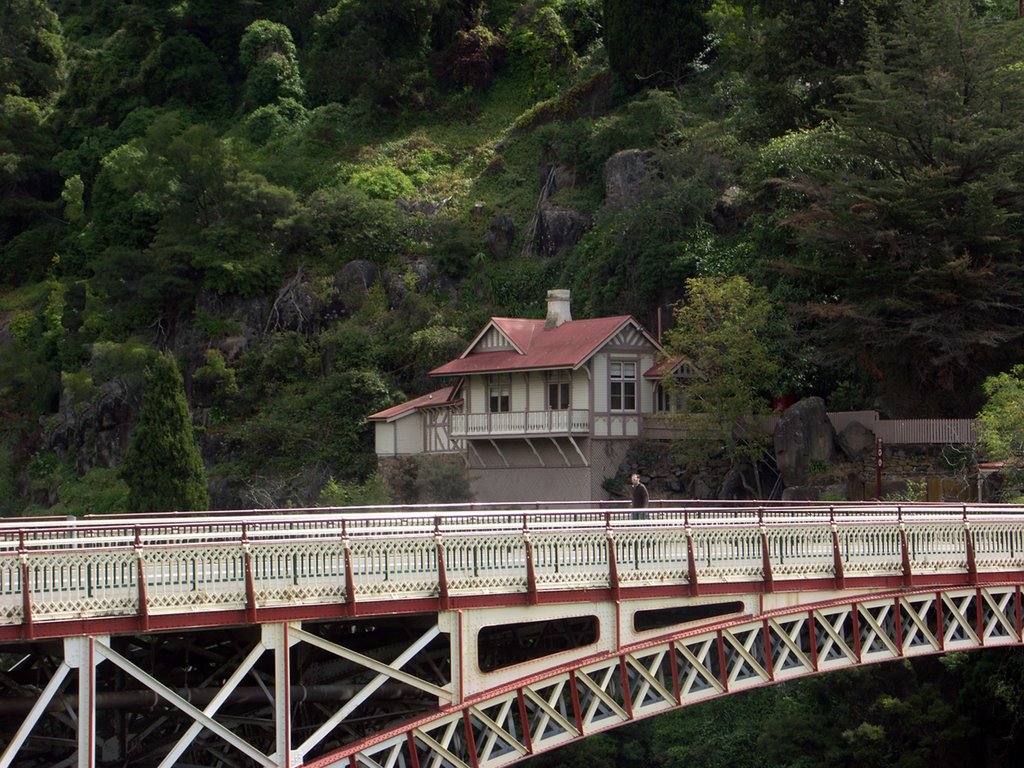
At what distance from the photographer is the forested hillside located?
163 feet

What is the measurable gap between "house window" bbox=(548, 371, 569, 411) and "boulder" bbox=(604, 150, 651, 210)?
11.5 metres

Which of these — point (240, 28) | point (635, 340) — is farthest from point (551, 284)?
point (240, 28)

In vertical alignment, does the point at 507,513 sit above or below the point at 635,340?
below

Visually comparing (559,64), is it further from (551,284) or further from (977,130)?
(977,130)

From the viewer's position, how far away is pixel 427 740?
81.6 ft

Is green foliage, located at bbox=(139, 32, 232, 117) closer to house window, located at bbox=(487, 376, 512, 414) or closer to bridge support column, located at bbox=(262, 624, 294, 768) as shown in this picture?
house window, located at bbox=(487, 376, 512, 414)

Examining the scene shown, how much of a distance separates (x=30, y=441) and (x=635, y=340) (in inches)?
1286

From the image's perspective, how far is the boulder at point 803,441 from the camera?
49.9m

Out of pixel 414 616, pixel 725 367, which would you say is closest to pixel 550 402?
pixel 725 367

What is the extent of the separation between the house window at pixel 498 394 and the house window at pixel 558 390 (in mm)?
1980

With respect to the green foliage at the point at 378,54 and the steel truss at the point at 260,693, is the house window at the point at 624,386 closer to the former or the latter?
the steel truss at the point at 260,693

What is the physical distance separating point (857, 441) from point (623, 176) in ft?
69.4

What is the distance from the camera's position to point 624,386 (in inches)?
2223

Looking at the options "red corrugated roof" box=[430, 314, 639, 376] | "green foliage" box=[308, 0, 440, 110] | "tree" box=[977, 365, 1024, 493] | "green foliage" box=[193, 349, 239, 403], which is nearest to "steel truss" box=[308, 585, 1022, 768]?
"tree" box=[977, 365, 1024, 493]
